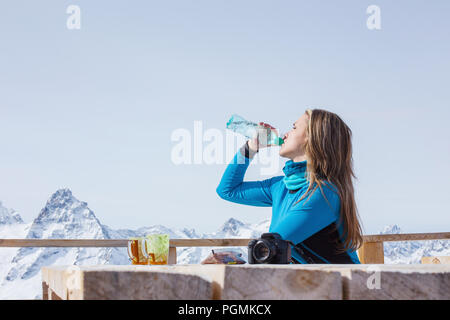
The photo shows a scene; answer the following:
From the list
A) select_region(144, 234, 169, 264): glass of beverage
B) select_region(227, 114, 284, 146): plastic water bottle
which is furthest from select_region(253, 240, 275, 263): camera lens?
select_region(227, 114, 284, 146): plastic water bottle

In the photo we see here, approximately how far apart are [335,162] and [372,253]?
188cm

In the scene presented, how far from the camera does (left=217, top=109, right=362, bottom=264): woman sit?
168 centimetres

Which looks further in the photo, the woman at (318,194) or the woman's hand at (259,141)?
the woman's hand at (259,141)

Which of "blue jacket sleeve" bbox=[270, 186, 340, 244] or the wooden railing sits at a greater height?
"blue jacket sleeve" bbox=[270, 186, 340, 244]


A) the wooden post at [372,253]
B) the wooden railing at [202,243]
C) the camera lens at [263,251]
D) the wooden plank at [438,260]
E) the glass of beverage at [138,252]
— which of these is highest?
the camera lens at [263,251]

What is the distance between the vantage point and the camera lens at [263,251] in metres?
1.29

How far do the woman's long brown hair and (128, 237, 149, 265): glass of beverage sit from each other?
58 centimetres

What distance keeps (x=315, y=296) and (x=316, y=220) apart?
32.5 inches

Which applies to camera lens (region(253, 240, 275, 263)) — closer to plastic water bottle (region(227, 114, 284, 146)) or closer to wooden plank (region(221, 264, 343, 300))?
wooden plank (region(221, 264, 343, 300))

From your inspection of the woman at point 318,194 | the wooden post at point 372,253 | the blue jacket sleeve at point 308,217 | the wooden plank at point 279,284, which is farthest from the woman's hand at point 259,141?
the wooden post at point 372,253

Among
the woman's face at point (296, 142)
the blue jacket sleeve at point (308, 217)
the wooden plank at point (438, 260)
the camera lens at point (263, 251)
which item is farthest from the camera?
the wooden plank at point (438, 260)

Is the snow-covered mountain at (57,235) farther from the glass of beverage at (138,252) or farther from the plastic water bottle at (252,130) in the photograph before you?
the glass of beverage at (138,252)
